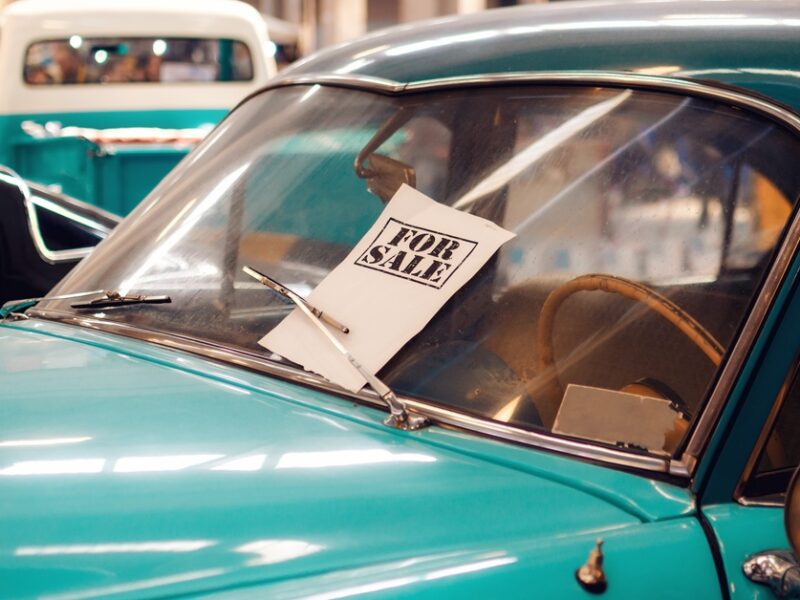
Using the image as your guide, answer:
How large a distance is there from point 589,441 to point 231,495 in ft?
1.42

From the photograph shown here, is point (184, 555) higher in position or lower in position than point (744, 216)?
lower

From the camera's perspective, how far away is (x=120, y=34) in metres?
9.30

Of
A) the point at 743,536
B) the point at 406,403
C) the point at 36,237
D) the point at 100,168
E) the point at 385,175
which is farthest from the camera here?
the point at 100,168

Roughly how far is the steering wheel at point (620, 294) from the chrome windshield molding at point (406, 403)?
0.24 feet

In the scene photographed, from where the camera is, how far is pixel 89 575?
1117 mm

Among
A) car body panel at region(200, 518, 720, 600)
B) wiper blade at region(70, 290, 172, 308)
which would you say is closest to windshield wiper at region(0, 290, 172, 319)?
wiper blade at region(70, 290, 172, 308)

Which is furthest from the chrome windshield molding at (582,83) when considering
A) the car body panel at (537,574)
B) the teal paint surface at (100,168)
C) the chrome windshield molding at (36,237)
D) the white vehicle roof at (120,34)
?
the white vehicle roof at (120,34)

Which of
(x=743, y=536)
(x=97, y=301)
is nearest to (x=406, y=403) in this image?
(x=743, y=536)

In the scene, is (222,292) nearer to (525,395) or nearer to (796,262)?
(525,395)

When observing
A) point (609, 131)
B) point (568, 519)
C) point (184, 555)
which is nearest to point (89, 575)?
point (184, 555)

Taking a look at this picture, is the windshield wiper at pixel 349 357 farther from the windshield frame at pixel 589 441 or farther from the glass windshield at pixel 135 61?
the glass windshield at pixel 135 61

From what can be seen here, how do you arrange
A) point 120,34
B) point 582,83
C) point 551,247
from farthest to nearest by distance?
point 120,34
point 582,83
point 551,247

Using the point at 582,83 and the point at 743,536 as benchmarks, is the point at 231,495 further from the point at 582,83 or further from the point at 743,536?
the point at 582,83

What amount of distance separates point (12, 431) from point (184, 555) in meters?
0.35
